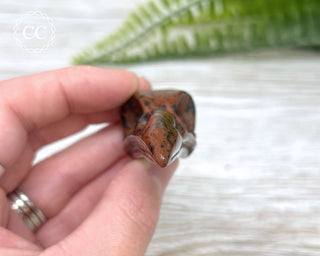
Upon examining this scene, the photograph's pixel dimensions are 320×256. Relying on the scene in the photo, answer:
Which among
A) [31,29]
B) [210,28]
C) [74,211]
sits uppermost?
[31,29]

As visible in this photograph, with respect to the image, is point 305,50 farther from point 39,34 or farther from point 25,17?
point 25,17

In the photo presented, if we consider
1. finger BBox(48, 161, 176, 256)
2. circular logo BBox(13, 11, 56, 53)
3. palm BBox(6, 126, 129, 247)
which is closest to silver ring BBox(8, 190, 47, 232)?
palm BBox(6, 126, 129, 247)

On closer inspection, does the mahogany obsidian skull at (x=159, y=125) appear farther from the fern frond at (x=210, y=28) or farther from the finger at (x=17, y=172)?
the fern frond at (x=210, y=28)

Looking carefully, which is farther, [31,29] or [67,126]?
[31,29]

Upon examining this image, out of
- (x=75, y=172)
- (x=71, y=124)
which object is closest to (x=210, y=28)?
(x=71, y=124)

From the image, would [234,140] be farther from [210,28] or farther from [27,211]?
[27,211]

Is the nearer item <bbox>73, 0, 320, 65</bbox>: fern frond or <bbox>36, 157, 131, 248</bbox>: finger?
<bbox>36, 157, 131, 248</bbox>: finger

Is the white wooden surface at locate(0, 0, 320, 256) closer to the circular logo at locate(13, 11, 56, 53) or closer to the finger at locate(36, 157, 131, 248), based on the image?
the circular logo at locate(13, 11, 56, 53)
